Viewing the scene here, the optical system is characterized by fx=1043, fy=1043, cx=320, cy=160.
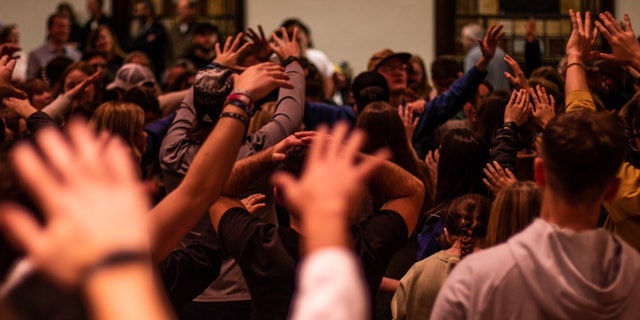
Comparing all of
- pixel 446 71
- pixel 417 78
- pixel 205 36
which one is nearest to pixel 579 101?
pixel 446 71

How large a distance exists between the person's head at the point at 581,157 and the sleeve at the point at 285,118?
1.81 meters

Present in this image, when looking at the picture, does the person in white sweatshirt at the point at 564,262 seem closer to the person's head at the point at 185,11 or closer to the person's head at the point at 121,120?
the person's head at the point at 121,120

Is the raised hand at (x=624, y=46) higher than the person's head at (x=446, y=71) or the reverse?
higher

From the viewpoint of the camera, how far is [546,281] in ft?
8.04

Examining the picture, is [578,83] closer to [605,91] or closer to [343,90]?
[605,91]

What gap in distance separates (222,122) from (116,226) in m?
1.16

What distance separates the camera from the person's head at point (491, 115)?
5414mm

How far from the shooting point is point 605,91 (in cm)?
647

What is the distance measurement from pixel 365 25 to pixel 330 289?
10.7m

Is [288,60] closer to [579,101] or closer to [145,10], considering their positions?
[579,101]

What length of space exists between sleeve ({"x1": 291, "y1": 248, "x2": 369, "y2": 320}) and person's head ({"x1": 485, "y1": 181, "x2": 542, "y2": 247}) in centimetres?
158

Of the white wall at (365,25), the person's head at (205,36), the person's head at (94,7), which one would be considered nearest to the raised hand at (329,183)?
the person's head at (205,36)

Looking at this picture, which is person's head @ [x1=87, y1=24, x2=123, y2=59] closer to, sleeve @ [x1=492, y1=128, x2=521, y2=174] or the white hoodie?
sleeve @ [x1=492, y1=128, x2=521, y2=174]

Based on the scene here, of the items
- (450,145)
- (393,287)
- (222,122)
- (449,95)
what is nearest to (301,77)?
(450,145)
